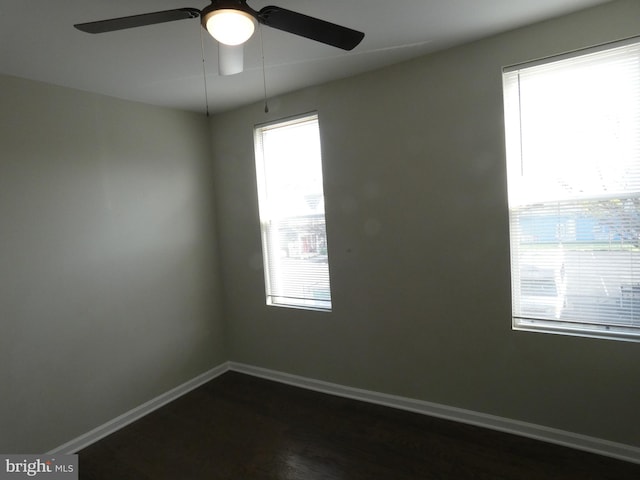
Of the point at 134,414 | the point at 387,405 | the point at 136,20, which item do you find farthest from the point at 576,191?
the point at 134,414

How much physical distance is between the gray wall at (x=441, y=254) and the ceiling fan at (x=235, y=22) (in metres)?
1.21

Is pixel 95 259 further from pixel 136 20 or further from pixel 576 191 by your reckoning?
pixel 576 191

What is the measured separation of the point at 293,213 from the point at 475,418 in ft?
6.97

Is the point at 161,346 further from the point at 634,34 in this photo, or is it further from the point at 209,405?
the point at 634,34

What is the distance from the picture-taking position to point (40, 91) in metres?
2.47

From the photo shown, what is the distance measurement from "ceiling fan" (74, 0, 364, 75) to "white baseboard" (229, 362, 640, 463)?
249 centimetres

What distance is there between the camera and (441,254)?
8.44 ft

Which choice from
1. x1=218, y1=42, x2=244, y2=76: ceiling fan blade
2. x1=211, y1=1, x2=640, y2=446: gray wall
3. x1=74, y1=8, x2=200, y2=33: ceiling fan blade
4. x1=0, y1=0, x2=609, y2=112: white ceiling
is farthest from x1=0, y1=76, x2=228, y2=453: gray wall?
x1=218, y1=42, x2=244, y2=76: ceiling fan blade

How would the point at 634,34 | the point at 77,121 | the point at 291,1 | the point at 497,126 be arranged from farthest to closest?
the point at 77,121
the point at 497,126
the point at 634,34
the point at 291,1

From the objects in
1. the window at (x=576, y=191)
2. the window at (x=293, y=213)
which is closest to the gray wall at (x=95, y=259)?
the window at (x=293, y=213)

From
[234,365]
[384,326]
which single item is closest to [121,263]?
[234,365]

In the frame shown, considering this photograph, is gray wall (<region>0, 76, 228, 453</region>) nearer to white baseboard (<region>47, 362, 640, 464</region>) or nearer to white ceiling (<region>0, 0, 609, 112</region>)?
white baseboard (<region>47, 362, 640, 464</region>)

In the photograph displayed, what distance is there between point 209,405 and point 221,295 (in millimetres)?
1070

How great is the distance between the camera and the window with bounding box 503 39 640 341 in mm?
2049
